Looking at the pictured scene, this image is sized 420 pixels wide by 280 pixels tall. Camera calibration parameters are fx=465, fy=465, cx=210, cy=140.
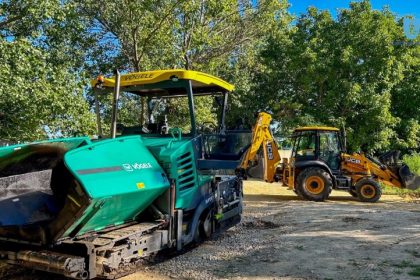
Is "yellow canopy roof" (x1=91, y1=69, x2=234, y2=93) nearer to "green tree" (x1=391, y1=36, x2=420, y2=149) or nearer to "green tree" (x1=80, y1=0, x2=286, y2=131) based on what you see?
"green tree" (x1=80, y1=0, x2=286, y2=131)

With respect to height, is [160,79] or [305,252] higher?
[160,79]

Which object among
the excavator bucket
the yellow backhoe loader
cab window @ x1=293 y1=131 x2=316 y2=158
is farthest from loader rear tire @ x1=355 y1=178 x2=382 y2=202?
cab window @ x1=293 y1=131 x2=316 y2=158

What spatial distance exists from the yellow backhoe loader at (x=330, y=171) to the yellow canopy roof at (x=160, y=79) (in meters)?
7.36

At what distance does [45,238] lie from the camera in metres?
4.59

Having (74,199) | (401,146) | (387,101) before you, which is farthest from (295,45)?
(74,199)

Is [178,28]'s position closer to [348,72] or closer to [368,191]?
[348,72]

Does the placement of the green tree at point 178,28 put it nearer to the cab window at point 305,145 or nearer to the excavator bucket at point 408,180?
the cab window at point 305,145

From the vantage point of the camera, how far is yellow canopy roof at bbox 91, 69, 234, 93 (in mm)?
6375

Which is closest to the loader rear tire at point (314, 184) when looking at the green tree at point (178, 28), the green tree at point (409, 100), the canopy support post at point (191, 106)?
the green tree at point (178, 28)

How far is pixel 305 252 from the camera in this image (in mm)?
6461

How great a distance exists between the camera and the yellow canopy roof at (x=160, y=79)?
6.38 meters

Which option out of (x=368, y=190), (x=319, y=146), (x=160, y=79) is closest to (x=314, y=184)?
(x=319, y=146)

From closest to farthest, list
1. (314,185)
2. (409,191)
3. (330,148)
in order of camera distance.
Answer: (314,185) → (330,148) → (409,191)

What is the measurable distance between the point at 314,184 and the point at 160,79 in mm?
8692
